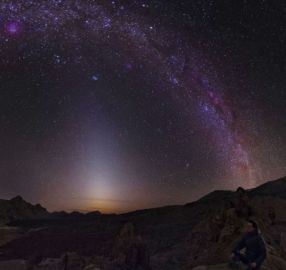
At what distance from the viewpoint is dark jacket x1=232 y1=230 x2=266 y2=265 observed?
1357 centimetres

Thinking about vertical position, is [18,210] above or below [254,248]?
above

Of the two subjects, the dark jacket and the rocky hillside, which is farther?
the rocky hillside

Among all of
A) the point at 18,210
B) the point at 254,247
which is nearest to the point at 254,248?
the point at 254,247

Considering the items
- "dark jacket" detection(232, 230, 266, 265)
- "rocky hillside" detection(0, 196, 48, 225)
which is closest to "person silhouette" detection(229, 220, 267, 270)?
"dark jacket" detection(232, 230, 266, 265)

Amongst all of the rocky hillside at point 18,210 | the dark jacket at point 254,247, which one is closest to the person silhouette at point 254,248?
the dark jacket at point 254,247

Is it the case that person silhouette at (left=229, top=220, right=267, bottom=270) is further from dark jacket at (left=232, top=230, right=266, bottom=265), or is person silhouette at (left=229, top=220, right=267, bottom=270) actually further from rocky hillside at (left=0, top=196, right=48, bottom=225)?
rocky hillside at (left=0, top=196, right=48, bottom=225)

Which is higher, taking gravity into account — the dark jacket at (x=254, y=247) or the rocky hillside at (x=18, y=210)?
the rocky hillside at (x=18, y=210)

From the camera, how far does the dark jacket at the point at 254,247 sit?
13.6 metres

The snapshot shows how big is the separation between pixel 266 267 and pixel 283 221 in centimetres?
3000

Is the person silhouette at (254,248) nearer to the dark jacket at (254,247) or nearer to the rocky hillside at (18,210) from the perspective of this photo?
the dark jacket at (254,247)

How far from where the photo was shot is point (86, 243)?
55.0 metres

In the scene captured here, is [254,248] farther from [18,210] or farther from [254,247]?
[18,210]

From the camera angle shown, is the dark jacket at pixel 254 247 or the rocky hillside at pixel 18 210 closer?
the dark jacket at pixel 254 247

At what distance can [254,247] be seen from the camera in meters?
13.7
